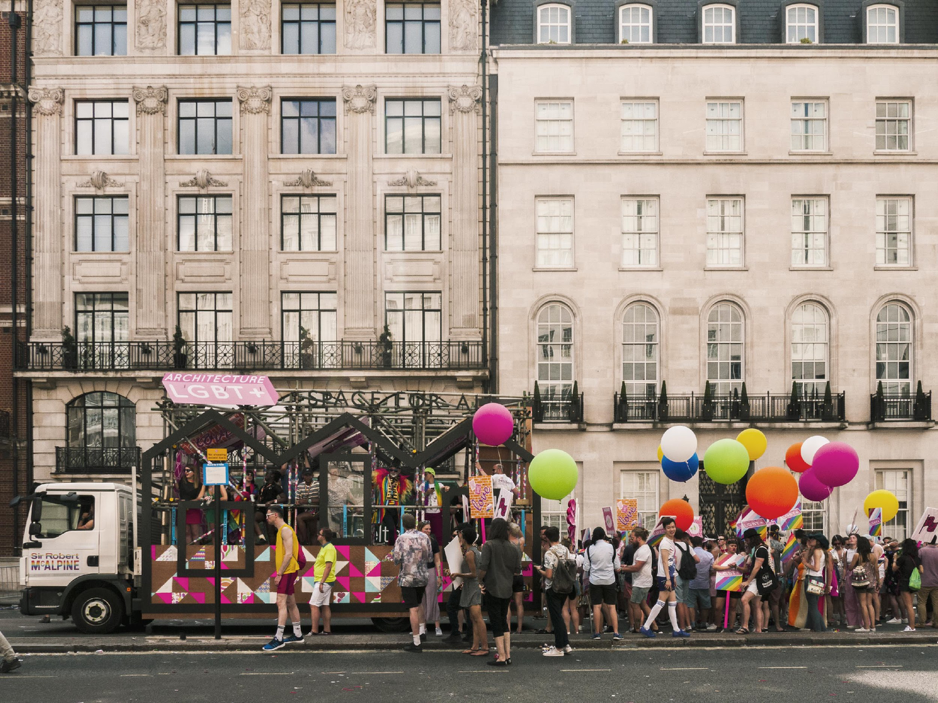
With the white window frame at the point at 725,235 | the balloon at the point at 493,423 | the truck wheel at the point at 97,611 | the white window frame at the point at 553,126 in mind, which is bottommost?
the truck wheel at the point at 97,611

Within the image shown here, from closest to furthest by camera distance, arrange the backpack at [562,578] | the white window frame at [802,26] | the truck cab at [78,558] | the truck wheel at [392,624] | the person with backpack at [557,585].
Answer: the person with backpack at [557,585]
the backpack at [562,578]
the truck cab at [78,558]
the truck wheel at [392,624]
the white window frame at [802,26]

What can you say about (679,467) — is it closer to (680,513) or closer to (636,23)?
(680,513)

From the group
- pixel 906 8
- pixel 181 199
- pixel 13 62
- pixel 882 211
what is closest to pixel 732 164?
pixel 882 211

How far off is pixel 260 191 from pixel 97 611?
1762cm

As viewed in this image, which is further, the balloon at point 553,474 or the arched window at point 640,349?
the arched window at point 640,349

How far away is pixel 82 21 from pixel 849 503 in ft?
91.2

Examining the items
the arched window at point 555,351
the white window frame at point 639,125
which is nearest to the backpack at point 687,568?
the arched window at point 555,351

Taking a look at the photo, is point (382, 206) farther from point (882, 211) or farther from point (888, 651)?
point (888, 651)

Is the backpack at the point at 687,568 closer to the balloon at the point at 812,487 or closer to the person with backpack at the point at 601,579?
the person with backpack at the point at 601,579

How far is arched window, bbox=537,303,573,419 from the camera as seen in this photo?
33156 mm

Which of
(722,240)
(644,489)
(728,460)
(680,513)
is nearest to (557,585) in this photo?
(680,513)

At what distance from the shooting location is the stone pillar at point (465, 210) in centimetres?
3347

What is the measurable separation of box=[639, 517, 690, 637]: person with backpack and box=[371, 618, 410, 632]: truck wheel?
157 inches

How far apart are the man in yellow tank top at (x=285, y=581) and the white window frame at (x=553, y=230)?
1839 cm
